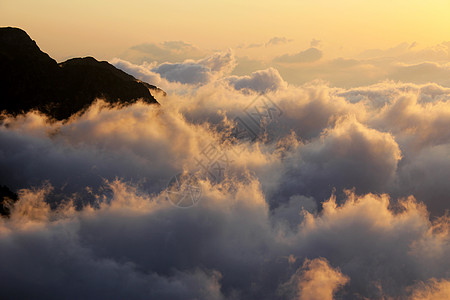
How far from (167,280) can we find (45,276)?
31.7 metres

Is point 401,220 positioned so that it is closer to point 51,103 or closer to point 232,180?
point 232,180

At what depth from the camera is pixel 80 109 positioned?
15825 centimetres

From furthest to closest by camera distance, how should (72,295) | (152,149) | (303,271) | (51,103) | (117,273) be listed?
(152,149) < (51,103) < (303,271) < (117,273) < (72,295)

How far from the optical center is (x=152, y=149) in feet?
611

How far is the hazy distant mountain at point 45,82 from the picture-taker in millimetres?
138875

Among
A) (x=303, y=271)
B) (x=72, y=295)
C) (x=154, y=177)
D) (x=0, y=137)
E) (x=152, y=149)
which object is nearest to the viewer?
(x=72, y=295)

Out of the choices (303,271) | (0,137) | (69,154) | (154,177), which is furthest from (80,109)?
(303,271)

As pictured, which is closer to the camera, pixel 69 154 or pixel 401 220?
pixel 401 220

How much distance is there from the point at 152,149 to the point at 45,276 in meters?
110

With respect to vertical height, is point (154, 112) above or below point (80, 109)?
above

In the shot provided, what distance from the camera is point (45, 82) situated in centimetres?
14675

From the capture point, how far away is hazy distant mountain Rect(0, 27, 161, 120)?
456 ft

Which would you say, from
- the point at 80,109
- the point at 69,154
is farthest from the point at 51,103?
the point at 69,154

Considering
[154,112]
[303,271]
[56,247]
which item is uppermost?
[154,112]
